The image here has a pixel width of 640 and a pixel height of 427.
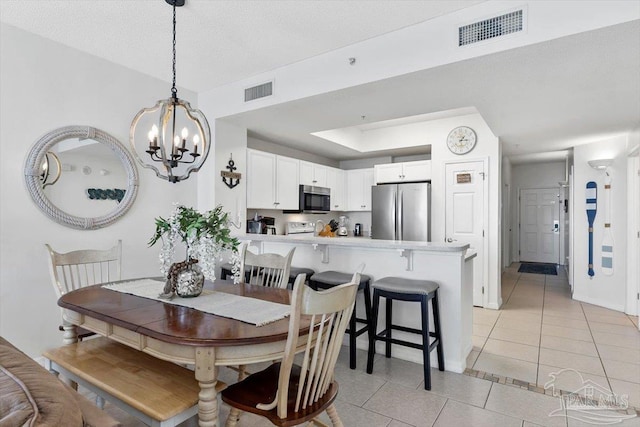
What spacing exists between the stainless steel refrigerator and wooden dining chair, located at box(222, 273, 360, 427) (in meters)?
3.67

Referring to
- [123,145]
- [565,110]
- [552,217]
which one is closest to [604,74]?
[565,110]

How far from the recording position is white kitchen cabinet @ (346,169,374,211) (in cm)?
632

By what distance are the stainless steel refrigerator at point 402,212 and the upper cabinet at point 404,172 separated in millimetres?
311

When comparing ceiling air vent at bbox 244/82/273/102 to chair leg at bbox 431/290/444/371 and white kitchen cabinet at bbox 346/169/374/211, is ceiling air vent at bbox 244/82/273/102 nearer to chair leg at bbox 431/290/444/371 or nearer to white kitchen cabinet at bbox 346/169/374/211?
chair leg at bbox 431/290/444/371

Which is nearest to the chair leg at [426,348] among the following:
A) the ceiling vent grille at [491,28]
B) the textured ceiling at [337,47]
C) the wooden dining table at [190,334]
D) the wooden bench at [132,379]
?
the wooden dining table at [190,334]

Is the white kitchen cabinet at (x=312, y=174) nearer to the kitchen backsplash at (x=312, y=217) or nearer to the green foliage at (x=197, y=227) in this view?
the kitchen backsplash at (x=312, y=217)

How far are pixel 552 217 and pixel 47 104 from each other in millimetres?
9760

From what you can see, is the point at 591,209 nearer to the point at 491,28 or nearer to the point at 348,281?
the point at 491,28

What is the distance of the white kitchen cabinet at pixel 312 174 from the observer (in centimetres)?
544

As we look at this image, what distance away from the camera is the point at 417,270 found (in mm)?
3021

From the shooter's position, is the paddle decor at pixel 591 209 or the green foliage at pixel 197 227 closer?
the green foliage at pixel 197 227

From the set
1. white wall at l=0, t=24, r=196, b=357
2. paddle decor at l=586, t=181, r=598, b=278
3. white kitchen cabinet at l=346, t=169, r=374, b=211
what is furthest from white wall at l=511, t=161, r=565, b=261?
white wall at l=0, t=24, r=196, b=357

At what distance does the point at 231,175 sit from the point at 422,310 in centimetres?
265

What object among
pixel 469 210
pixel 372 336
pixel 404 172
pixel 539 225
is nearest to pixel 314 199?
pixel 404 172
